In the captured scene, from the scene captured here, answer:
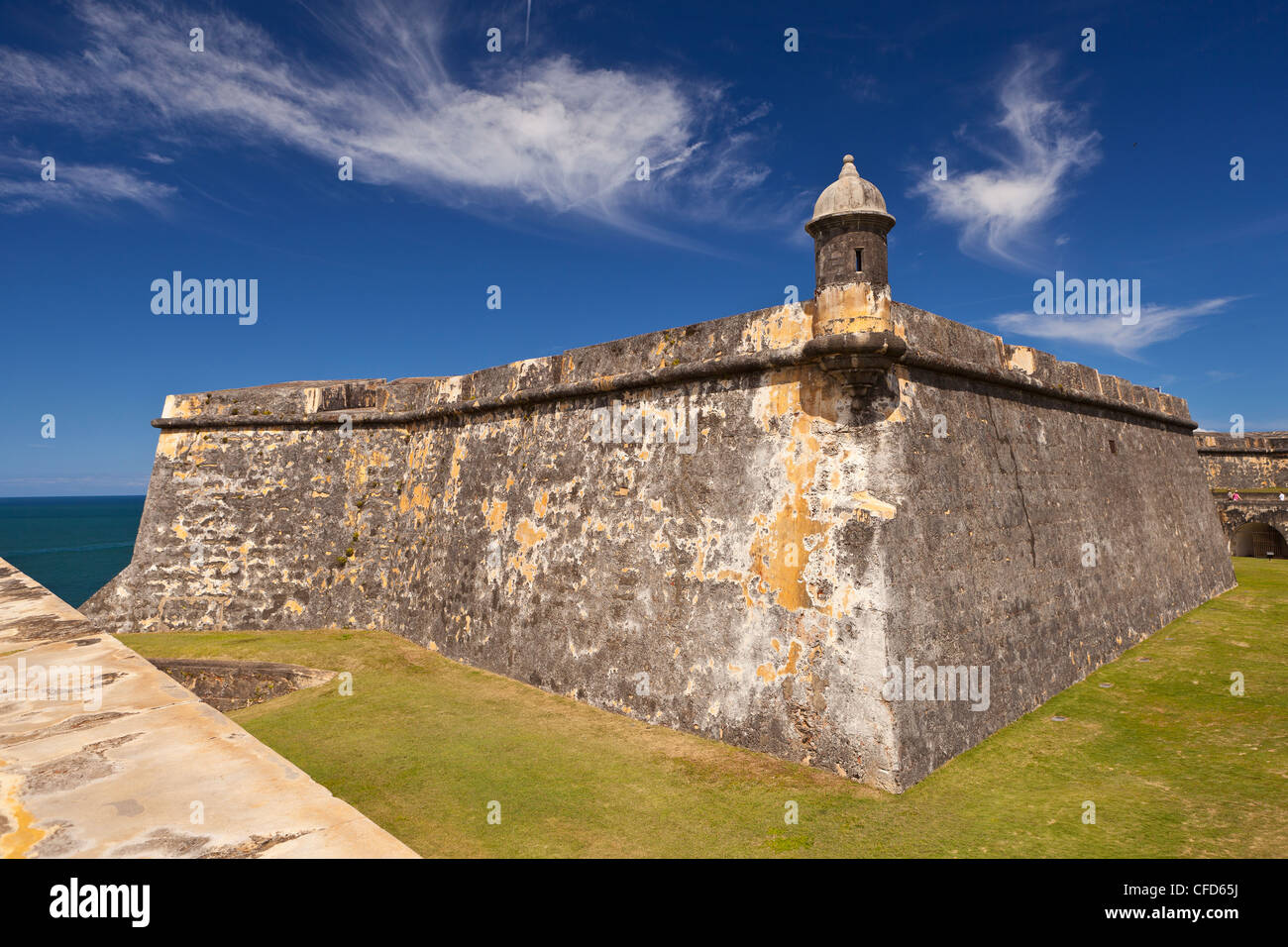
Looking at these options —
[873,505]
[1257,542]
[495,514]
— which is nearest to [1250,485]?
[1257,542]

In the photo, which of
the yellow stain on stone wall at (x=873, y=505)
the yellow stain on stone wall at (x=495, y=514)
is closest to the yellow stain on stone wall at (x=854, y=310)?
the yellow stain on stone wall at (x=873, y=505)

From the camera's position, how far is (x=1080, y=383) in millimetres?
9664

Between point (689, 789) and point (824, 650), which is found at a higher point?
point (824, 650)

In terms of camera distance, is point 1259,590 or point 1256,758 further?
point 1259,590

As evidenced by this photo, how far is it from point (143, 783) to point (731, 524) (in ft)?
15.2

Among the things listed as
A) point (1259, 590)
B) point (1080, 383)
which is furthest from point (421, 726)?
point (1259, 590)

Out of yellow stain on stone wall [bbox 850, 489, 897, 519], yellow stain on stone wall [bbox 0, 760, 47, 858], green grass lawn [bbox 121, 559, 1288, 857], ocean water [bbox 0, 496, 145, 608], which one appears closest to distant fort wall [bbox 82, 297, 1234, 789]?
yellow stain on stone wall [bbox 850, 489, 897, 519]

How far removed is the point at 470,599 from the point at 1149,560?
9937mm

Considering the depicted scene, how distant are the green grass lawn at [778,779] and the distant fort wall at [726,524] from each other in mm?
364

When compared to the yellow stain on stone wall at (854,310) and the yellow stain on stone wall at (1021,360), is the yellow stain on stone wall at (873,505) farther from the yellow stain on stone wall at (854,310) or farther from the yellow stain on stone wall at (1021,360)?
the yellow stain on stone wall at (1021,360)

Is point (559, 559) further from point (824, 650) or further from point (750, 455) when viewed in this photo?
point (824, 650)

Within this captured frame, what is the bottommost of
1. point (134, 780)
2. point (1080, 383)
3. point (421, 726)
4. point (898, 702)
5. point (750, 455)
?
point (421, 726)

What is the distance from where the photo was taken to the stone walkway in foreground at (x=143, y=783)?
2135 mm

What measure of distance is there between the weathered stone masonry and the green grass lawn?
14.6 inches
